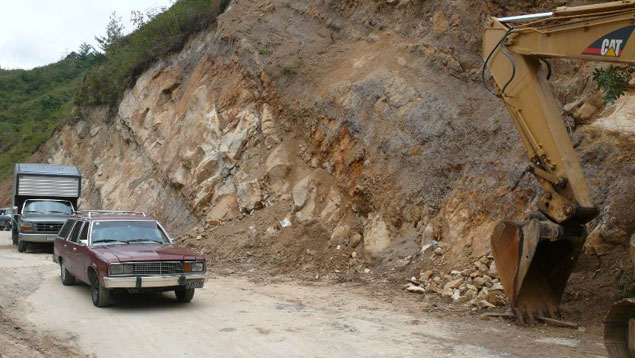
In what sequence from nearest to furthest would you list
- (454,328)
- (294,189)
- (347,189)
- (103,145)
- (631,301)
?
(631,301)
(454,328)
(347,189)
(294,189)
(103,145)

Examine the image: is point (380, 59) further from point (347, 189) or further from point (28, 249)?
point (28, 249)

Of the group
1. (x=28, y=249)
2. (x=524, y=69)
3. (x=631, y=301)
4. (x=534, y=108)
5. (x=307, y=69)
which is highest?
(x=307, y=69)

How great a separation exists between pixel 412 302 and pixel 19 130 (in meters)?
48.6

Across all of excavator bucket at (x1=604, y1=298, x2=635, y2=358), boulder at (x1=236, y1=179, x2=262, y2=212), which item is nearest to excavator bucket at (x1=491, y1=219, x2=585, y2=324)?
excavator bucket at (x1=604, y1=298, x2=635, y2=358)

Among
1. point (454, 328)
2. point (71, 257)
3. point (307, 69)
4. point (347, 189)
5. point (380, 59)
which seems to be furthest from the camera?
point (307, 69)

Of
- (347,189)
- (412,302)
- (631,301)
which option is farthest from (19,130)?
(631,301)

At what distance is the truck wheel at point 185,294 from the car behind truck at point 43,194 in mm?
11171

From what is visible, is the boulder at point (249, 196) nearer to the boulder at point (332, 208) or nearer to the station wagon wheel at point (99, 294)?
the boulder at point (332, 208)

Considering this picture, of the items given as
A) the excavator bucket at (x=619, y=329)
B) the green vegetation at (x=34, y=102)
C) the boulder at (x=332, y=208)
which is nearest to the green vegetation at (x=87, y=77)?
the green vegetation at (x=34, y=102)

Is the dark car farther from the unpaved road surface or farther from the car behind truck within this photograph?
the unpaved road surface

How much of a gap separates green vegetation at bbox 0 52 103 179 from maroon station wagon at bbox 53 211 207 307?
26.3m

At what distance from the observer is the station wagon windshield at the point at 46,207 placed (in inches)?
829

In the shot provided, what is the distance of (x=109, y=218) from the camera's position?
1176 centimetres

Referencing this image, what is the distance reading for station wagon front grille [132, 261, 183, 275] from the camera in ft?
31.9
